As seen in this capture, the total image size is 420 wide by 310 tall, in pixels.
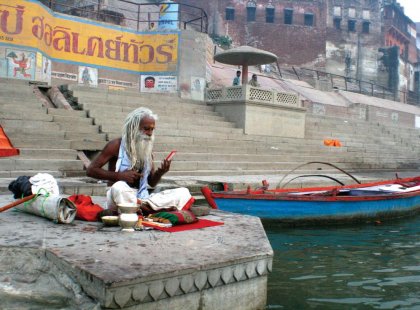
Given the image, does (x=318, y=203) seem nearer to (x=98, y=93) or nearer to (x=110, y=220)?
(x=110, y=220)

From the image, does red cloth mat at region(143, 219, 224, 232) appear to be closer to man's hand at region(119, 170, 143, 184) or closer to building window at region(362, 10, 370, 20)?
man's hand at region(119, 170, 143, 184)

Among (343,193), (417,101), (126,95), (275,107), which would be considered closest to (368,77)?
(417,101)

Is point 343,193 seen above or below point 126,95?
below

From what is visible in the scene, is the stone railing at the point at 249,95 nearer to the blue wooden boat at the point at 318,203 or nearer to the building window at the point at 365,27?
the blue wooden boat at the point at 318,203

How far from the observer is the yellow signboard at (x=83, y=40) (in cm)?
1502

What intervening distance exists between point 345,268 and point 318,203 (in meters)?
2.44

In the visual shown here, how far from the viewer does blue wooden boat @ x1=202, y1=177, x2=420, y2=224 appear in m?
6.96

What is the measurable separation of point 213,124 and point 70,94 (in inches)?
186

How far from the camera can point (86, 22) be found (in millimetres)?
17531

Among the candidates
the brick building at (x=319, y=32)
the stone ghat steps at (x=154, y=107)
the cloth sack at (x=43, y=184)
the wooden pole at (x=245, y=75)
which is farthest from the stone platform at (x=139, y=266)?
the brick building at (x=319, y=32)

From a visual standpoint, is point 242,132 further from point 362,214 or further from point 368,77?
point 368,77

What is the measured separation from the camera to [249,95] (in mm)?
15297

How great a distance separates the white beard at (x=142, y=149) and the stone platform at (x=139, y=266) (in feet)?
2.72

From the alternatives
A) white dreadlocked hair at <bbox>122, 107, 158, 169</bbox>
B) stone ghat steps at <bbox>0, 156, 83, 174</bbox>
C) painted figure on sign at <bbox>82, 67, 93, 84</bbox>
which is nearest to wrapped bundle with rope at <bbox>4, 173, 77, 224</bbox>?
white dreadlocked hair at <bbox>122, 107, 158, 169</bbox>
